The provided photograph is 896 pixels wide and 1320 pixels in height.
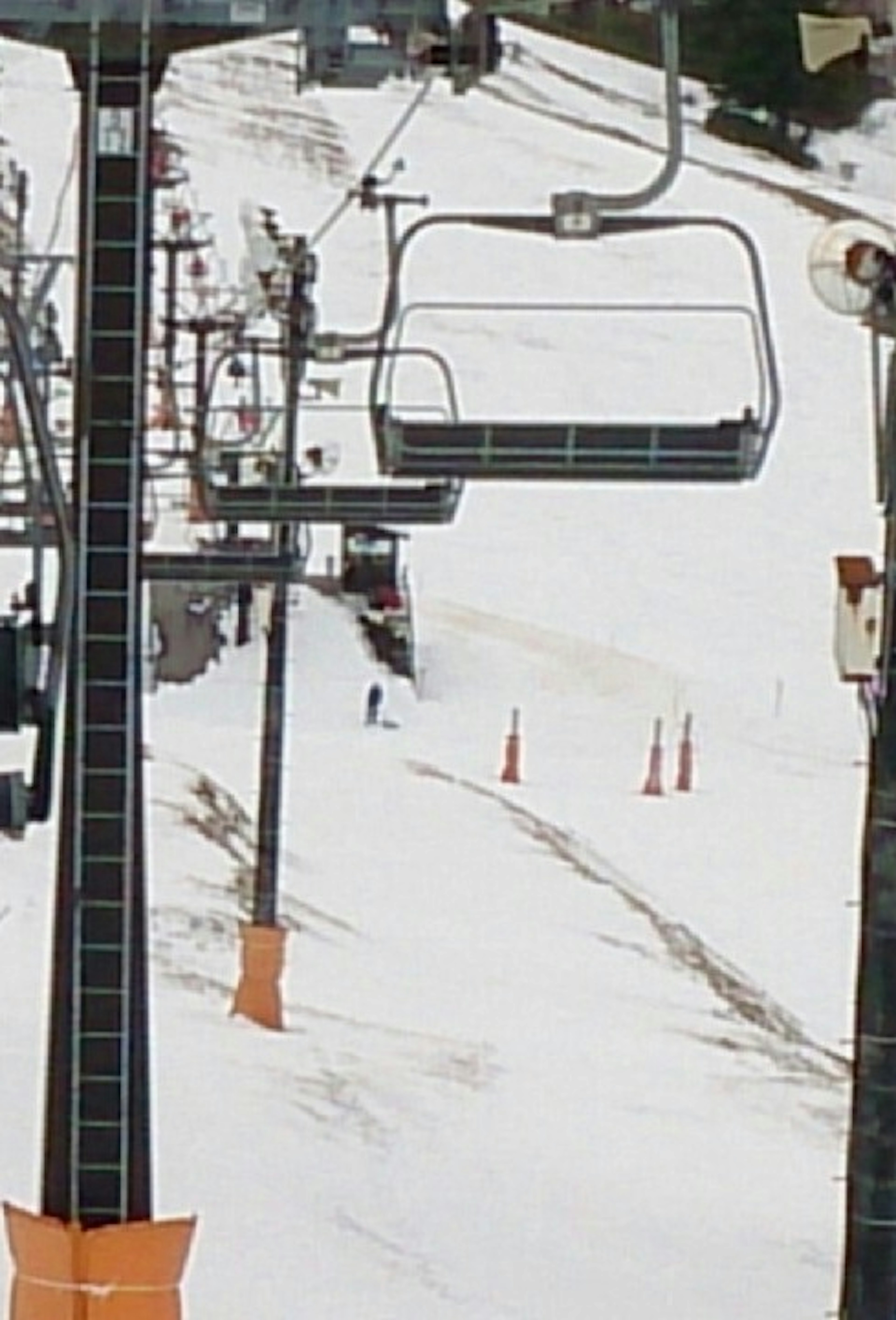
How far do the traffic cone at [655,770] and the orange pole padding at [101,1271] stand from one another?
3174 mm

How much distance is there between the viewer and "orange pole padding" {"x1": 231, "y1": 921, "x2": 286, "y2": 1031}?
8.63ft

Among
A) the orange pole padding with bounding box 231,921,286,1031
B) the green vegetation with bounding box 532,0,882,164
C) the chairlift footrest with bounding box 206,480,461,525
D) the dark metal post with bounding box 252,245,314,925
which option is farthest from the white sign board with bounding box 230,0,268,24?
the orange pole padding with bounding box 231,921,286,1031

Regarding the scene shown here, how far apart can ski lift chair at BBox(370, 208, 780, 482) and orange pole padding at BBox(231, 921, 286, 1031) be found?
1.35 m

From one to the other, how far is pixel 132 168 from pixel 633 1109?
4.52 ft

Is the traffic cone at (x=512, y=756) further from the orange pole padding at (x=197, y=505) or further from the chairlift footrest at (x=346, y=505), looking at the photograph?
the chairlift footrest at (x=346, y=505)

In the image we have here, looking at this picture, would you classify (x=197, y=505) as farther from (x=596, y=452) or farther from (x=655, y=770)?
(x=655, y=770)

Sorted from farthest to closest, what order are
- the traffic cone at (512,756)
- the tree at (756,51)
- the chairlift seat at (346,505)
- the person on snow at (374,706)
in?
the person on snow at (374,706) < the traffic cone at (512,756) < the chairlift seat at (346,505) < the tree at (756,51)

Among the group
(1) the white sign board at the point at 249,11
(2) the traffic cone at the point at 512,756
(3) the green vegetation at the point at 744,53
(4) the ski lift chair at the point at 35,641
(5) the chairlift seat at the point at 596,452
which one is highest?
(3) the green vegetation at the point at 744,53

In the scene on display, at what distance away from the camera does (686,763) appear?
4.68m

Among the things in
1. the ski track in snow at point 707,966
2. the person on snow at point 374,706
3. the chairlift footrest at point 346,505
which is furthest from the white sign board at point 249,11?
the person on snow at point 374,706

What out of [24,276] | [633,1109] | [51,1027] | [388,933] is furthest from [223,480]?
[388,933]

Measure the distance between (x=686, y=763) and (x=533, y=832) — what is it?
Answer: 0.60 metres

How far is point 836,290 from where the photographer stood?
4.25 ft

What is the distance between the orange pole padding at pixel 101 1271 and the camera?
1316 mm
